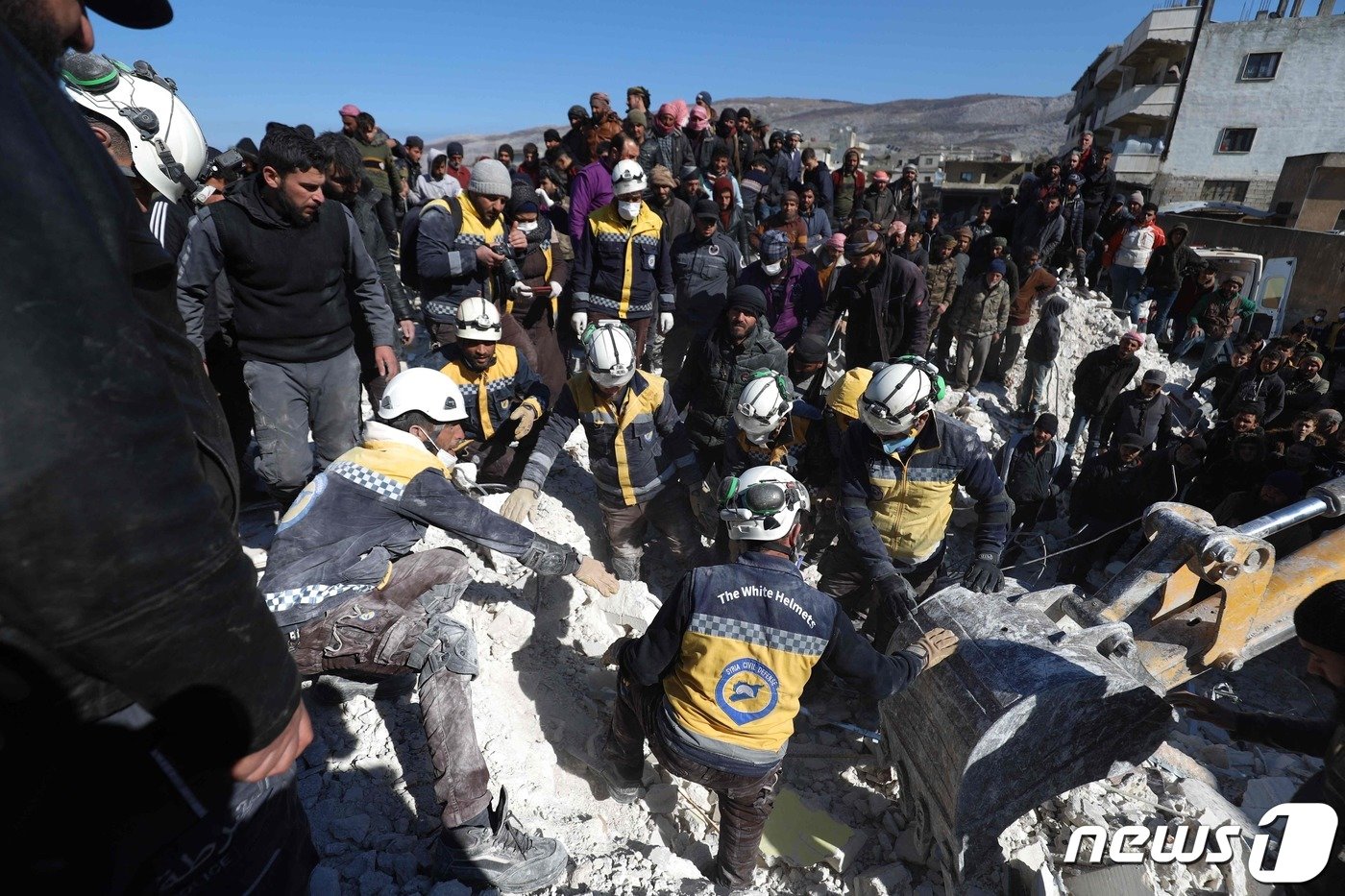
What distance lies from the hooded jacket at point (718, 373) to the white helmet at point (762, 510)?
2408mm

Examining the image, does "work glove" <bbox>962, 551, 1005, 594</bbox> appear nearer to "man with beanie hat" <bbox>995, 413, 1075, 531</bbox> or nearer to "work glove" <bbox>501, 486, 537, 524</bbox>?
"work glove" <bbox>501, 486, 537, 524</bbox>

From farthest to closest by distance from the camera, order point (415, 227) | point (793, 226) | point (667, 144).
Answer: point (667, 144) < point (793, 226) < point (415, 227)

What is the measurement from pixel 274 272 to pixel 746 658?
331 cm

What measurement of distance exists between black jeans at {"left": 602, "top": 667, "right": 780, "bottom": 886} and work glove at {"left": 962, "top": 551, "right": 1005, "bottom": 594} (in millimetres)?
1864

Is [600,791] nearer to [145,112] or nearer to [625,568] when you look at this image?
[625,568]

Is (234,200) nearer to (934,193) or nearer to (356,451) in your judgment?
(356,451)

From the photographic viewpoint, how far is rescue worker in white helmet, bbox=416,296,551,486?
4953 mm

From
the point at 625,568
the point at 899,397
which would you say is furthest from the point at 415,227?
the point at 899,397

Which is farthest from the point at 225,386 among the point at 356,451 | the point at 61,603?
the point at 61,603

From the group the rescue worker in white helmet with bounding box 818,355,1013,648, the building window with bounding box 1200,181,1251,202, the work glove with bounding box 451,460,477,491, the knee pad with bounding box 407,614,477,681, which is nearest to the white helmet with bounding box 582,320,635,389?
the work glove with bounding box 451,460,477,491

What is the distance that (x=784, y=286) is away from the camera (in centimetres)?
701

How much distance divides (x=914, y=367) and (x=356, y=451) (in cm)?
303

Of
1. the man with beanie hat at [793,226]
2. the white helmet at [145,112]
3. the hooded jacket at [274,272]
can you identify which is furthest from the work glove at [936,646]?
the man with beanie hat at [793,226]

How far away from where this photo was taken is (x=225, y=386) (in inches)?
181
